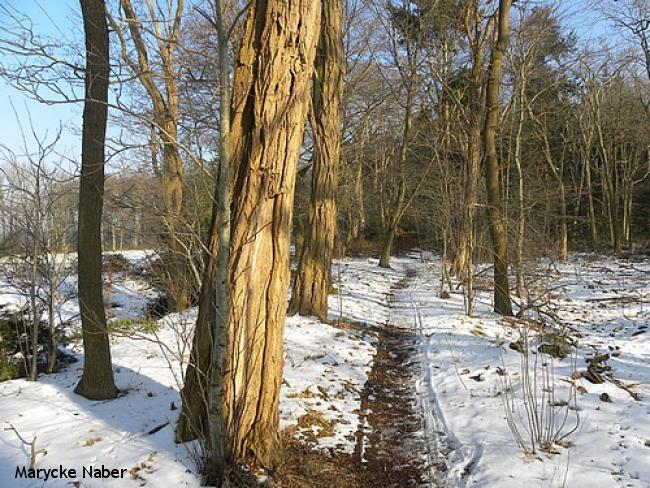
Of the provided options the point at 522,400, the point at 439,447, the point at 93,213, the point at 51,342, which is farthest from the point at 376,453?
the point at 51,342

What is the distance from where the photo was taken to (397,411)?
541 cm

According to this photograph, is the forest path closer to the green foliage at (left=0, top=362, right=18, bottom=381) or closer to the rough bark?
the rough bark

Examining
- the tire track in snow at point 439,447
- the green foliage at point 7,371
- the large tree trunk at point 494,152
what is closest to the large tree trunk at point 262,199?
the tire track in snow at point 439,447

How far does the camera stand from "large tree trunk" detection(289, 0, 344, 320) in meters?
9.23

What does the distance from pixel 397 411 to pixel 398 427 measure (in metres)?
0.46

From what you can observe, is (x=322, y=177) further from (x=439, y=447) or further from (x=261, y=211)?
(x=439, y=447)

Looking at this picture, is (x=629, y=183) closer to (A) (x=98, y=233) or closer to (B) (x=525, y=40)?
(B) (x=525, y=40)

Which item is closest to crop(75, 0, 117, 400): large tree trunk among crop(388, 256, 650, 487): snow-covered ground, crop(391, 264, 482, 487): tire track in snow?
crop(391, 264, 482, 487): tire track in snow

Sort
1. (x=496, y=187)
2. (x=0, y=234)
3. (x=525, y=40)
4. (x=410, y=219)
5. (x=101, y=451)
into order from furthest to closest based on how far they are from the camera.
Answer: (x=410, y=219) → (x=525, y=40) → (x=496, y=187) → (x=0, y=234) → (x=101, y=451)

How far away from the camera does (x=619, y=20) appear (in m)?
19.1

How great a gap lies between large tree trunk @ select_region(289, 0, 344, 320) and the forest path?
1834 mm

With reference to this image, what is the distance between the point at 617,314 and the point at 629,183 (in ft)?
74.8

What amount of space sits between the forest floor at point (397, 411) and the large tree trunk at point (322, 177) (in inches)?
23.4

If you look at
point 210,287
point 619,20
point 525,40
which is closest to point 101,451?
point 210,287
